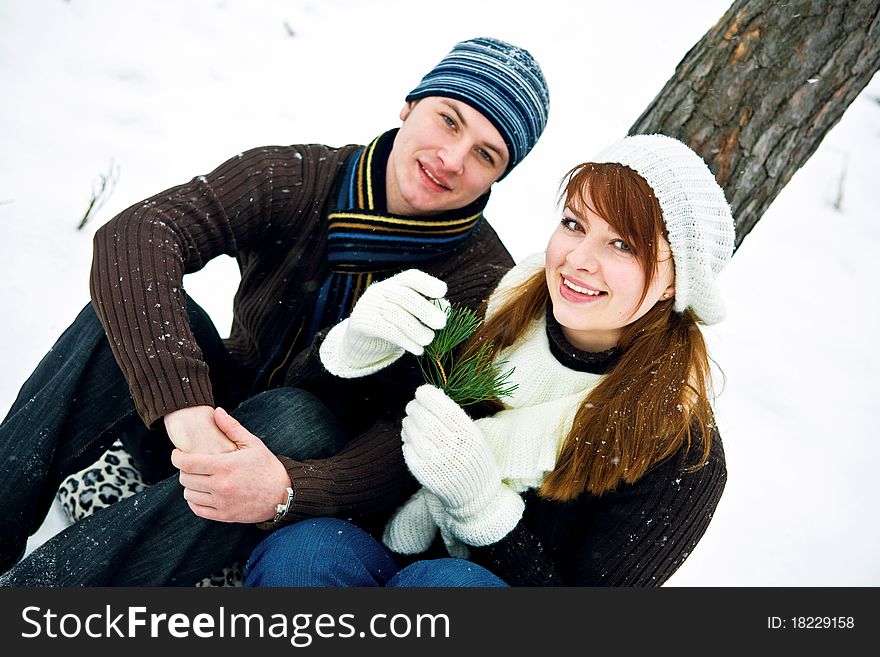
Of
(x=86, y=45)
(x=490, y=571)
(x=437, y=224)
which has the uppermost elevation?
(x=86, y=45)

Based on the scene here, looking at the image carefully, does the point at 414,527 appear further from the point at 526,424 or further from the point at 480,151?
the point at 480,151

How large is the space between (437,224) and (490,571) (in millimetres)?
866

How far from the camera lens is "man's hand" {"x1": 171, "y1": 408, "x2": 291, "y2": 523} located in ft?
5.07

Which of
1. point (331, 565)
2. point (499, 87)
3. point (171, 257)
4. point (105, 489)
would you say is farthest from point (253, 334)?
point (499, 87)

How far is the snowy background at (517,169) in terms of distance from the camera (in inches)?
102

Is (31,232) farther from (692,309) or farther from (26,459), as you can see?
(692,309)

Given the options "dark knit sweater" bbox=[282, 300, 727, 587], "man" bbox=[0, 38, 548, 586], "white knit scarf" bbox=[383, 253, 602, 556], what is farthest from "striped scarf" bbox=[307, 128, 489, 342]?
"dark knit sweater" bbox=[282, 300, 727, 587]

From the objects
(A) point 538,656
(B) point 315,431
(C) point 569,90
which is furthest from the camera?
(C) point 569,90

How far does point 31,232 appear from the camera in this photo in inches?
106

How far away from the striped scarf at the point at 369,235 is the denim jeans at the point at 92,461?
0.32 meters

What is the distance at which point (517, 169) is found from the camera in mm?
3490

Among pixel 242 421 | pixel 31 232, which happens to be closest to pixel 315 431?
pixel 242 421

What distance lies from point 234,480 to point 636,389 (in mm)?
855

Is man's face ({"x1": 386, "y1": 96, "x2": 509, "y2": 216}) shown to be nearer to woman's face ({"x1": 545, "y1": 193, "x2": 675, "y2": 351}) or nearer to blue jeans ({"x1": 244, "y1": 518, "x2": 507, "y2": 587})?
woman's face ({"x1": 545, "y1": 193, "x2": 675, "y2": 351})
